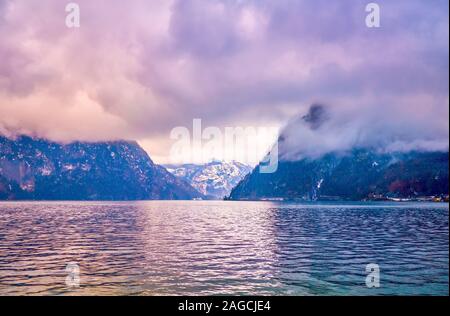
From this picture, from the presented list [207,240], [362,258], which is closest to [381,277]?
[362,258]

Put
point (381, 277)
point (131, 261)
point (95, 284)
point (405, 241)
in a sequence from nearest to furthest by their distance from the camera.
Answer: point (95, 284), point (381, 277), point (131, 261), point (405, 241)

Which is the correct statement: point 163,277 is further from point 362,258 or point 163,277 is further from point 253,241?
point 253,241

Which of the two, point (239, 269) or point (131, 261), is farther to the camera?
point (131, 261)

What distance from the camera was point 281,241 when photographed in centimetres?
7194

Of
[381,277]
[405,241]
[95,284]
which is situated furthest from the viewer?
[405,241]

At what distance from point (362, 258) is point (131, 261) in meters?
29.2
